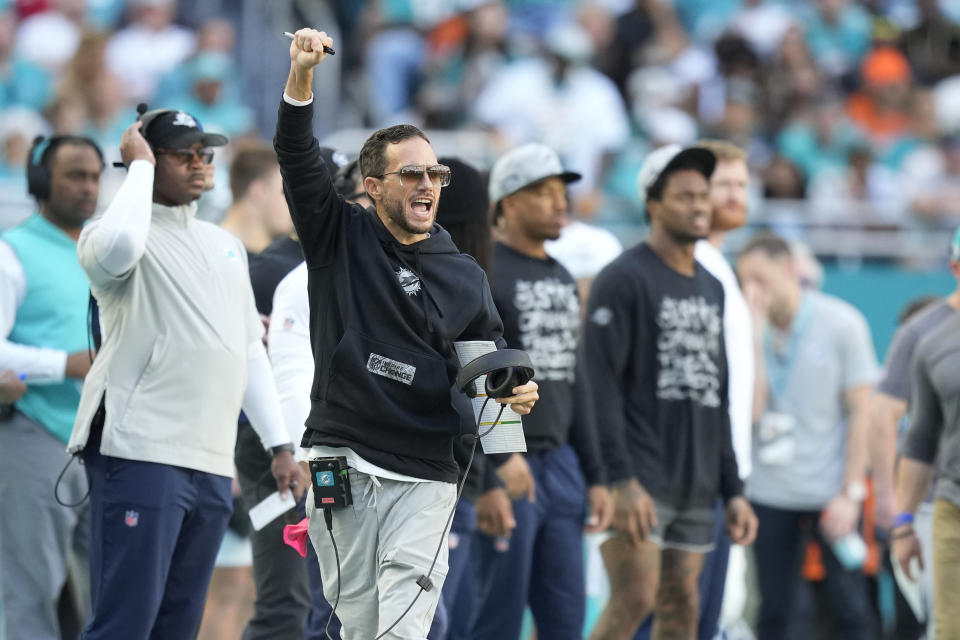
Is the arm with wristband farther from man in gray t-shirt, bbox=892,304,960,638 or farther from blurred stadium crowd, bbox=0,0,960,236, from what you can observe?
blurred stadium crowd, bbox=0,0,960,236

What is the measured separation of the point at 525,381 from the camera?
15.4 feet

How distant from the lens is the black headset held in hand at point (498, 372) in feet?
14.9

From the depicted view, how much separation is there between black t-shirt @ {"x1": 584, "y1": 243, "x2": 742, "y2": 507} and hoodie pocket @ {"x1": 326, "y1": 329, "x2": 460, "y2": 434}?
2193 mm

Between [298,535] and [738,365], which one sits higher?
[738,365]

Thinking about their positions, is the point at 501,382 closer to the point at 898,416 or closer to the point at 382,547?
the point at 382,547

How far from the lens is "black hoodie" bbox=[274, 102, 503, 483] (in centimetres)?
470

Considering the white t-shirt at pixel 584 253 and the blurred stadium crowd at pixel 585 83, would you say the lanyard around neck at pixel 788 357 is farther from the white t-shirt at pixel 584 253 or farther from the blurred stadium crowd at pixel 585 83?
the blurred stadium crowd at pixel 585 83

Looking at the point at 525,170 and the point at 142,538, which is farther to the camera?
the point at 525,170

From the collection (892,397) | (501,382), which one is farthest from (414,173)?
(892,397)

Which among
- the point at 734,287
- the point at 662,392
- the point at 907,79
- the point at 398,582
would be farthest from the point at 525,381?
the point at 907,79

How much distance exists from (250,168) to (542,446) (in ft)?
6.36

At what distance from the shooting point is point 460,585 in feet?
23.0

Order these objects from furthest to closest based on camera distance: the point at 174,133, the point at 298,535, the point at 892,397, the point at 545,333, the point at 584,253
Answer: the point at 584,253
the point at 892,397
the point at 545,333
the point at 174,133
the point at 298,535

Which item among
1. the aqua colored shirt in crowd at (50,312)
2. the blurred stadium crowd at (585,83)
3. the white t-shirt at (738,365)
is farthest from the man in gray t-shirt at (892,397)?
the blurred stadium crowd at (585,83)
